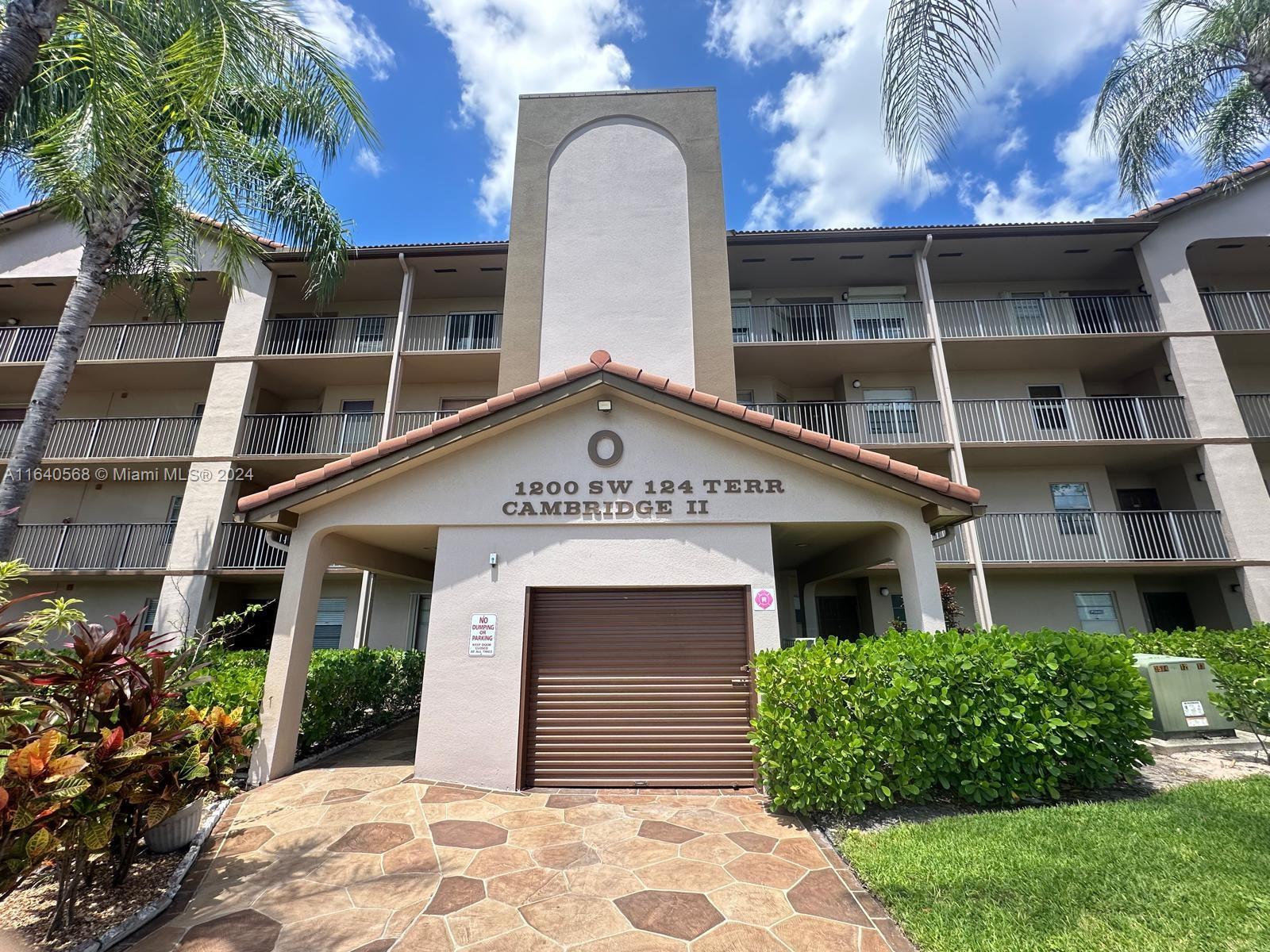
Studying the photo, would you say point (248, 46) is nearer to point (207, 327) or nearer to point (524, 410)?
point (524, 410)

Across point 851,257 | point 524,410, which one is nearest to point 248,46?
point 524,410

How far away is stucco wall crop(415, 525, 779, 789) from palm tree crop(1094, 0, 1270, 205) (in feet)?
35.7

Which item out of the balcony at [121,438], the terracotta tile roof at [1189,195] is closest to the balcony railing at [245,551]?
the balcony at [121,438]

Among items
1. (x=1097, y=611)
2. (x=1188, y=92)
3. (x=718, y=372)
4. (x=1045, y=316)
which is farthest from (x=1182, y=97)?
(x=1097, y=611)

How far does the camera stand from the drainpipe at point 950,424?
45.3 ft

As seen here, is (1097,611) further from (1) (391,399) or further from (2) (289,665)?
(1) (391,399)

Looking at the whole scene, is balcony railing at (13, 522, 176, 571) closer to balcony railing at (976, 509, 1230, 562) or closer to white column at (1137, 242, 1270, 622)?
balcony railing at (976, 509, 1230, 562)

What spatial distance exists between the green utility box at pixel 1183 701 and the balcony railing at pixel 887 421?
801 cm

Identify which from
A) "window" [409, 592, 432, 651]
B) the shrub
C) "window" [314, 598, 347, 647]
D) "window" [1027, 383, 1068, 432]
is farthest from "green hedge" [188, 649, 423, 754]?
"window" [1027, 383, 1068, 432]

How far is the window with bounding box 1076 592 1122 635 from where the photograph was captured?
15.1 meters

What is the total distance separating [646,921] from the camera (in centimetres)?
402

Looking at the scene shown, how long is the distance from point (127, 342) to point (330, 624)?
10.7 meters

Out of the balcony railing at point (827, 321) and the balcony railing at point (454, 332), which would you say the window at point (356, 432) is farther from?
the balcony railing at point (827, 321)

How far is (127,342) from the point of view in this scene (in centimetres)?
1706
